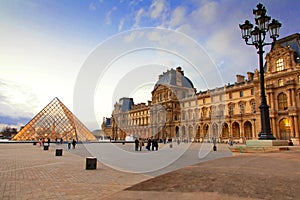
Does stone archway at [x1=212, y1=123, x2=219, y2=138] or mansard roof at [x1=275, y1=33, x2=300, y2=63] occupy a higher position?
mansard roof at [x1=275, y1=33, x2=300, y2=63]

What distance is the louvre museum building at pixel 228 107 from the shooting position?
3576 centimetres

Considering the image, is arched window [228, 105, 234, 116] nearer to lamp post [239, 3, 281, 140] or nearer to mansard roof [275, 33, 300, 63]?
mansard roof [275, 33, 300, 63]

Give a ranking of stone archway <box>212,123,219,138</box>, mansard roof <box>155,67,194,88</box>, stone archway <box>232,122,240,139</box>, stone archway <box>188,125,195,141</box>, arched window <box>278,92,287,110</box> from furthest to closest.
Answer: mansard roof <box>155,67,194,88</box> → stone archway <box>188,125,195,141</box> → stone archway <box>212,123,219,138</box> → stone archway <box>232,122,240,139</box> → arched window <box>278,92,287,110</box>

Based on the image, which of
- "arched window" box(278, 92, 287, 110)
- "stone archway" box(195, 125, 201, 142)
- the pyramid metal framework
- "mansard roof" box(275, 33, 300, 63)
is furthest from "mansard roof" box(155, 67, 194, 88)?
"arched window" box(278, 92, 287, 110)

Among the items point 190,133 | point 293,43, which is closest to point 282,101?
point 293,43

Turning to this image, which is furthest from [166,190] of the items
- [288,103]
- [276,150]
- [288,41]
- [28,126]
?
[28,126]

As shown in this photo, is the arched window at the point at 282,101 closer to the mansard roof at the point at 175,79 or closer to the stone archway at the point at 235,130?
the stone archway at the point at 235,130

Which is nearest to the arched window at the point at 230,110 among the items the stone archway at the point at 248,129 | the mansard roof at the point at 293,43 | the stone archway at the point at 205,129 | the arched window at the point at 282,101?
the stone archway at the point at 248,129

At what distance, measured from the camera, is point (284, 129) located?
3609 cm

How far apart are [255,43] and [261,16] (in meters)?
1.48

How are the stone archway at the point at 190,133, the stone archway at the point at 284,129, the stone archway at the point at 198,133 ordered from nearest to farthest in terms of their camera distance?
1. the stone archway at the point at 284,129
2. the stone archway at the point at 198,133
3. the stone archway at the point at 190,133

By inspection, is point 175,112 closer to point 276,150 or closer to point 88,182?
point 276,150

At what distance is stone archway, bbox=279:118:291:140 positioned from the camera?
116 feet

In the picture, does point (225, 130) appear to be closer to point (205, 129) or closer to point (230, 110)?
point (230, 110)
